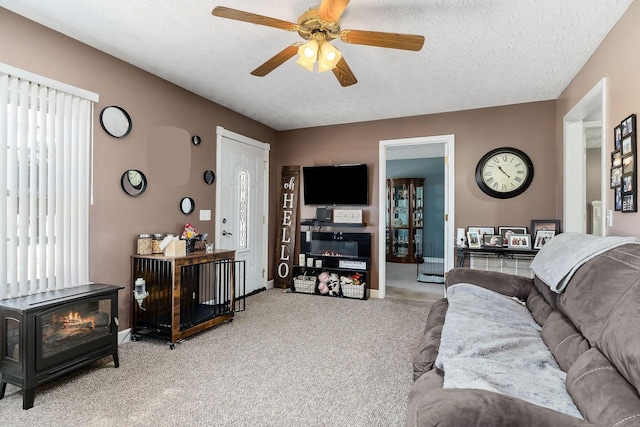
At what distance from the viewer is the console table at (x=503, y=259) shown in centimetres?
369

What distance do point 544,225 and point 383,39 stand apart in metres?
3.08

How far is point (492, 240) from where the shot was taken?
4.01m

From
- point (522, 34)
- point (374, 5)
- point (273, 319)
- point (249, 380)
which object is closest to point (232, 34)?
point (374, 5)

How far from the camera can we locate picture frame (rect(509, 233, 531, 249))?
3.84 m

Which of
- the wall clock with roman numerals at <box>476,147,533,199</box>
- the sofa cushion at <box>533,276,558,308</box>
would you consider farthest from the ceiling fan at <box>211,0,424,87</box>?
the wall clock with roman numerals at <box>476,147,533,199</box>

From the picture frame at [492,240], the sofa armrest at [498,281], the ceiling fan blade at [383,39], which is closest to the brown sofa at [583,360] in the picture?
the sofa armrest at [498,281]

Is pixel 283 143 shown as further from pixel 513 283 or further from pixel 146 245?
pixel 513 283

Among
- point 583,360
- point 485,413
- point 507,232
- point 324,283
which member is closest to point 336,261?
point 324,283

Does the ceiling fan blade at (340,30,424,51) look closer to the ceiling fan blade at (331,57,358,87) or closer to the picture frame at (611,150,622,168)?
the ceiling fan blade at (331,57,358,87)

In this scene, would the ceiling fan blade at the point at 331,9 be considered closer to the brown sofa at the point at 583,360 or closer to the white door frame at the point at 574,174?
the brown sofa at the point at 583,360

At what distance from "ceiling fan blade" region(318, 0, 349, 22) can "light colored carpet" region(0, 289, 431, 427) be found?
226 cm

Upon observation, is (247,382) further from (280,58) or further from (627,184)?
(627,184)

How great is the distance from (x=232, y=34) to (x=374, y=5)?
1.08m

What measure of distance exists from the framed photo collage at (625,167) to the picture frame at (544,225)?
5.05 feet
